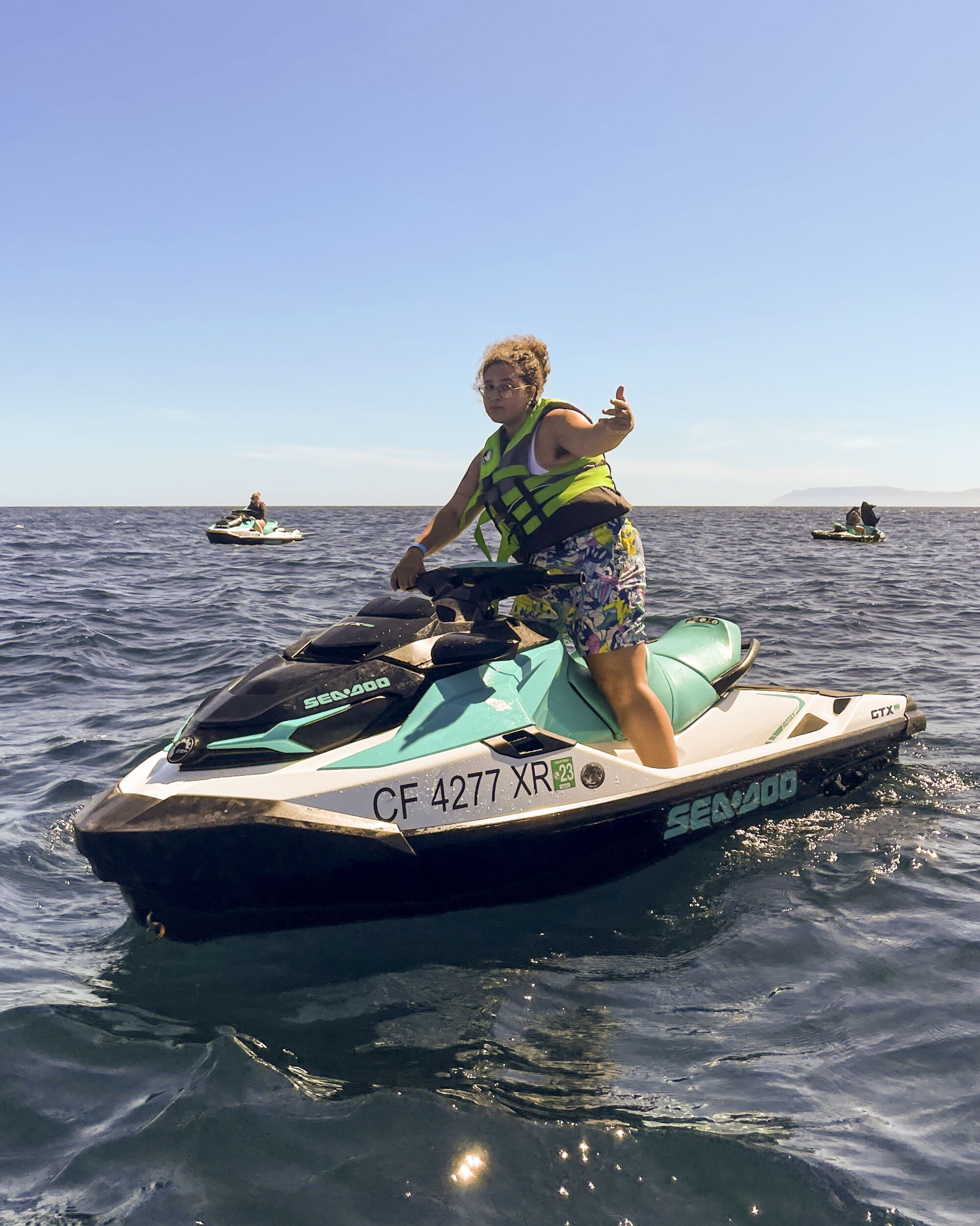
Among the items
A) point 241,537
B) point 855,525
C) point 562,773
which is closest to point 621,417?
point 562,773

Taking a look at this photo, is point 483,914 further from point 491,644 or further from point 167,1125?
point 167,1125

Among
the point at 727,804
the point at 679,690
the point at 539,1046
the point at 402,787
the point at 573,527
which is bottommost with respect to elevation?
the point at 539,1046

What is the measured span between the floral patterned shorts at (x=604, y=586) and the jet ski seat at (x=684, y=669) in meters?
0.21

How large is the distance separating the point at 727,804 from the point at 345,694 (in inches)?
70.2

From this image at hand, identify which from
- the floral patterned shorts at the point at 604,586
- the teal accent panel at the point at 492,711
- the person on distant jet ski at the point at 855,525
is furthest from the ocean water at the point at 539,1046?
the person on distant jet ski at the point at 855,525

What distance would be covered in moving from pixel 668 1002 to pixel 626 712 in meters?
1.25

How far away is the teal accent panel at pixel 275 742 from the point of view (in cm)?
288

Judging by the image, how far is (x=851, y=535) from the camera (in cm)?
3209

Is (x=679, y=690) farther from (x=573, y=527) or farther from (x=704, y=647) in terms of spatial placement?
(x=573, y=527)

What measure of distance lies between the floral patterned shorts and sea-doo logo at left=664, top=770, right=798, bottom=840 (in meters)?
0.70

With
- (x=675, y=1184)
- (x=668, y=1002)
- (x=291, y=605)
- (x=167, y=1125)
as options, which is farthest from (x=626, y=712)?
(x=291, y=605)

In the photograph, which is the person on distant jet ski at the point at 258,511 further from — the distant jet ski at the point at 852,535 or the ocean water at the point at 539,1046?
the ocean water at the point at 539,1046

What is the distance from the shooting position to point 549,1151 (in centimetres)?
206

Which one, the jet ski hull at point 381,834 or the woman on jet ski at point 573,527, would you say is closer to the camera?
the jet ski hull at point 381,834
